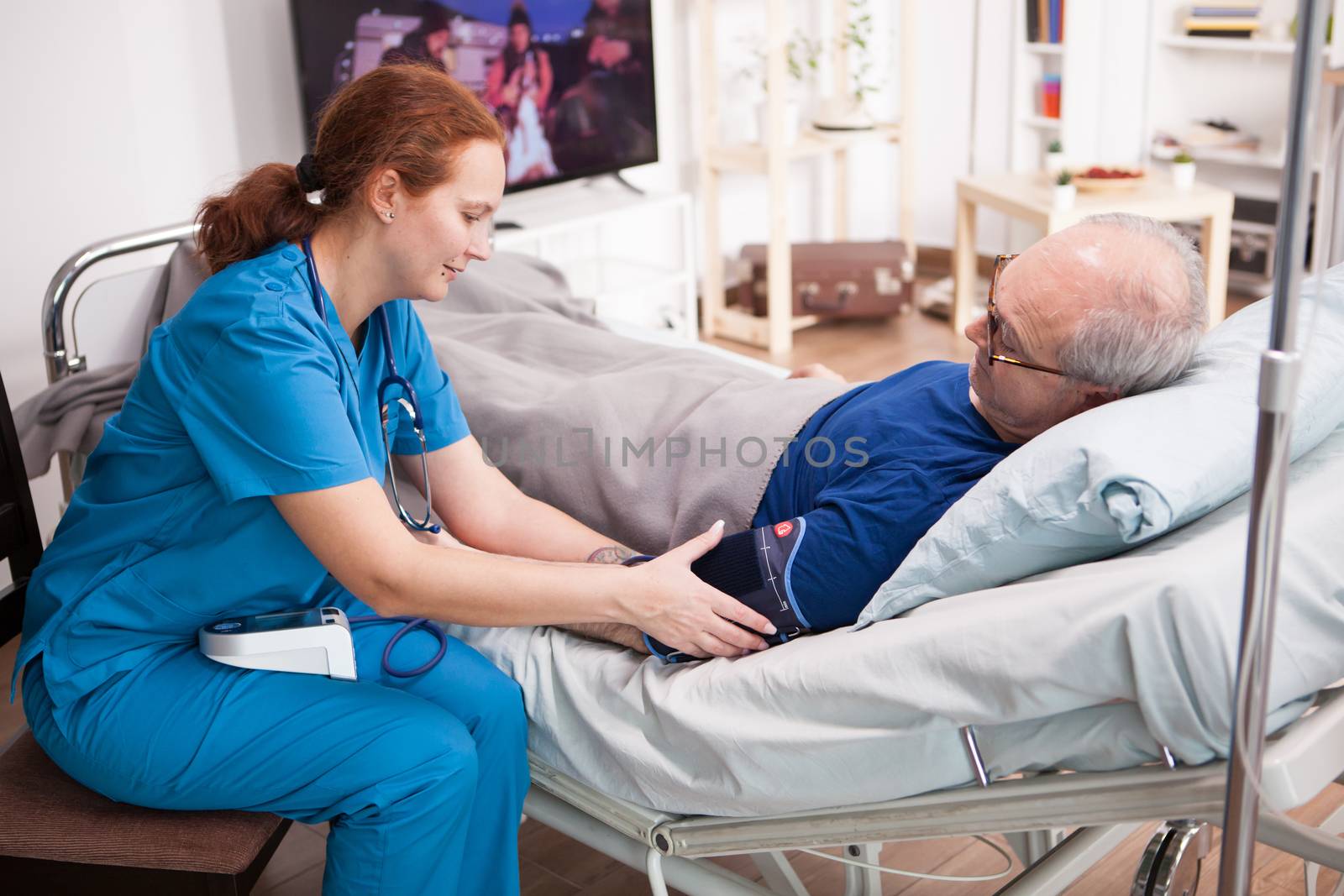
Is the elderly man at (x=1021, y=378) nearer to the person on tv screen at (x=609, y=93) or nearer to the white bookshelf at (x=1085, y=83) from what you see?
the person on tv screen at (x=609, y=93)

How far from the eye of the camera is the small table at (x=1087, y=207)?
3.70 m

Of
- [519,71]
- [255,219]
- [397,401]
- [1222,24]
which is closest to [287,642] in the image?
[397,401]

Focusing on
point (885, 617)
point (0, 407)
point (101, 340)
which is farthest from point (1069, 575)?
point (101, 340)

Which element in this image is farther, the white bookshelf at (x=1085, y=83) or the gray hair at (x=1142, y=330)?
the white bookshelf at (x=1085, y=83)

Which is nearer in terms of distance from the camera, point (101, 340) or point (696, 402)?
point (696, 402)

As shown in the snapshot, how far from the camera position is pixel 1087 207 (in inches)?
146

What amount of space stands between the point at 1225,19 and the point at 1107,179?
0.90m

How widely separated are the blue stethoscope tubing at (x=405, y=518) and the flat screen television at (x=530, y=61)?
1.79 metres

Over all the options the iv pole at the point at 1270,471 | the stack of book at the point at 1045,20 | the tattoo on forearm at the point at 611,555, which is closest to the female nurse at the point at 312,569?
the tattoo on forearm at the point at 611,555

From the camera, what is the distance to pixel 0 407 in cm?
150

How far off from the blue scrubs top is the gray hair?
742mm

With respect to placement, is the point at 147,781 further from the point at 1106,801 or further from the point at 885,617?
the point at 1106,801

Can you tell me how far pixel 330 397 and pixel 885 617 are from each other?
59 centimetres

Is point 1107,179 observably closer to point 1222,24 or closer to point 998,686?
point 1222,24
